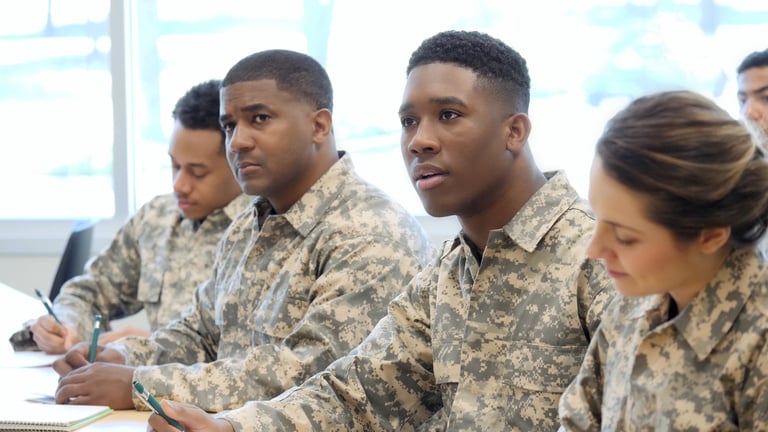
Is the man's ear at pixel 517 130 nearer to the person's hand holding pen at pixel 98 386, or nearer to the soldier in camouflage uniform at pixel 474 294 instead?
the soldier in camouflage uniform at pixel 474 294

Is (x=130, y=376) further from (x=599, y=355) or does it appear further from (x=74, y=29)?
(x=74, y=29)

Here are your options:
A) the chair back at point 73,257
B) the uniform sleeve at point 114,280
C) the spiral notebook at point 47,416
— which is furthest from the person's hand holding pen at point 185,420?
the chair back at point 73,257

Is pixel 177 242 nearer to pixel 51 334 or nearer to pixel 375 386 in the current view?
pixel 51 334

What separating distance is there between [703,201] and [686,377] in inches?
8.7

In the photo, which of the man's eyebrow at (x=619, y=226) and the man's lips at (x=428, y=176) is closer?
the man's eyebrow at (x=619, y=226)

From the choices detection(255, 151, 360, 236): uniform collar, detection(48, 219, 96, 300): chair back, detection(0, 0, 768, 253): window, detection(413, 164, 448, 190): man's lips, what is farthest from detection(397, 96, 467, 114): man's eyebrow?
detection(0, 0, 768, 253): window

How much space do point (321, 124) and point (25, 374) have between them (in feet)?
2.96

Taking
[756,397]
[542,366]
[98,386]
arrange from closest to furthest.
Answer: [756,397], [542,366], [98,386]

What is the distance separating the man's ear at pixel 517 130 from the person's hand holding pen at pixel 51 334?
1407 millimetres

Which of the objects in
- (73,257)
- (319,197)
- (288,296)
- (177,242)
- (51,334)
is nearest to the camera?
(288,296)

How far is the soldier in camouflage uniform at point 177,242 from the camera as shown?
2.95 meters

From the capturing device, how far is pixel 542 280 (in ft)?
5.67

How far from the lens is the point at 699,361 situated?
1277 mm

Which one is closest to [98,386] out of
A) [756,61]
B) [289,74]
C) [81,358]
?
[81,358]
